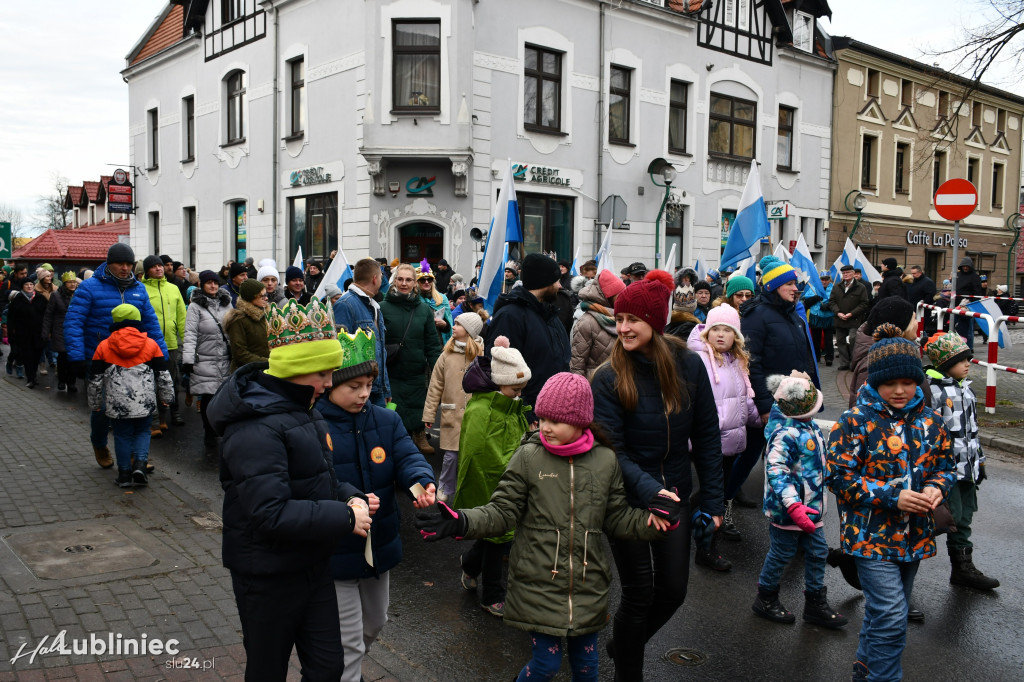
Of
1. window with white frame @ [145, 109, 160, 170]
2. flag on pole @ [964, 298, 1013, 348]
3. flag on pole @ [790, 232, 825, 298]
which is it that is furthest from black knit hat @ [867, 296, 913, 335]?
window with white frame @ [145, 109, 160, 170]

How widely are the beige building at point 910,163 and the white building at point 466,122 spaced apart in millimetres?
1165

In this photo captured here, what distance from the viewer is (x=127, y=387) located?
7.17 metres

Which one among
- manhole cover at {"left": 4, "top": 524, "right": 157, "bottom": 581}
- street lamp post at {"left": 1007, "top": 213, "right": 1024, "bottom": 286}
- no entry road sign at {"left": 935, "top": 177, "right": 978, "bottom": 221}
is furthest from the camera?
street lamp post at {"left": 1007, "top": 213, "right": 1024, "bottom": 286}

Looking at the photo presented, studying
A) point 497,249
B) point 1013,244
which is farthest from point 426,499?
point 1013,244

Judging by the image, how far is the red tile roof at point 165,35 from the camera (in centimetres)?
2677

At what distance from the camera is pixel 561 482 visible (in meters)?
3.35

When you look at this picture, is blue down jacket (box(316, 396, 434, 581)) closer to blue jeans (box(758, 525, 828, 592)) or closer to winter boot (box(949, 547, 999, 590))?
blue jeans (box(758, 525, 828, 592))

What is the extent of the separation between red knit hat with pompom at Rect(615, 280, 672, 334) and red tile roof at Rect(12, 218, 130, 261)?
49.8 meters

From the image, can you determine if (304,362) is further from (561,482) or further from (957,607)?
(957,607)

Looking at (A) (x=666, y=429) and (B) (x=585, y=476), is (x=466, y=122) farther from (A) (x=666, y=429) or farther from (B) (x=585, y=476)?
(B) (x=585, y=476)

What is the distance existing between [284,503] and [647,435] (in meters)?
1.69

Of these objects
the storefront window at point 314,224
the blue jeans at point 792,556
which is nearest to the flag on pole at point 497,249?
the blue jeans at point 792,556

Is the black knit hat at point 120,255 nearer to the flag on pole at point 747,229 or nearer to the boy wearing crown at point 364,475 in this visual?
the boy wearing crown at point 364,475

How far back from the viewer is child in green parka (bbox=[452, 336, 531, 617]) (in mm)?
4926
